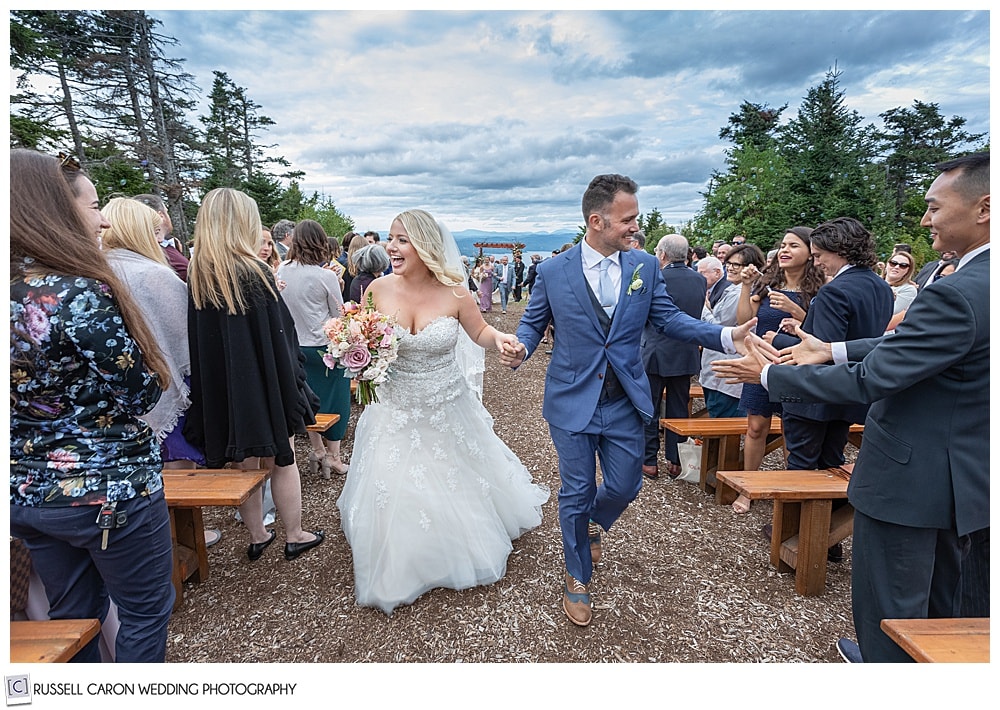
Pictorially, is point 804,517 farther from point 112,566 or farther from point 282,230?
point 282,230

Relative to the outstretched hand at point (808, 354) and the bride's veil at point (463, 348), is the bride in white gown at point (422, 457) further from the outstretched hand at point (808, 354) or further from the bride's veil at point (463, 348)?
the outstretched hand at point (808, 354)

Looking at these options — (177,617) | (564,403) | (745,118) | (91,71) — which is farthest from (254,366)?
(745,118)

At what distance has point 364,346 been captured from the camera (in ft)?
10.7

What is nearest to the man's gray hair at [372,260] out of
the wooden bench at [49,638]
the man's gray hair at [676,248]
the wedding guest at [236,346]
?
the wedding guest at [236,346]

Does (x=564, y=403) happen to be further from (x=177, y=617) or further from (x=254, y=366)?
(x=177, y=617)

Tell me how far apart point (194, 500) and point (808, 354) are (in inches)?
141

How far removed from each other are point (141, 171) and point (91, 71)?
383 centimetres

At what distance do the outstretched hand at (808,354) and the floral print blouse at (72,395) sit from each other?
2.87 m

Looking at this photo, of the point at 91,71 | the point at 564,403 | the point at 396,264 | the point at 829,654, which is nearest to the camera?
the point at 829,654

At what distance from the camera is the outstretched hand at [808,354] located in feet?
8.61

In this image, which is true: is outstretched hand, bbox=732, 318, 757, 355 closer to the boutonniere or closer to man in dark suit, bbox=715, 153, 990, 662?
the boutonniere

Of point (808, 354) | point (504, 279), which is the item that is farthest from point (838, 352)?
point (504, 279)
